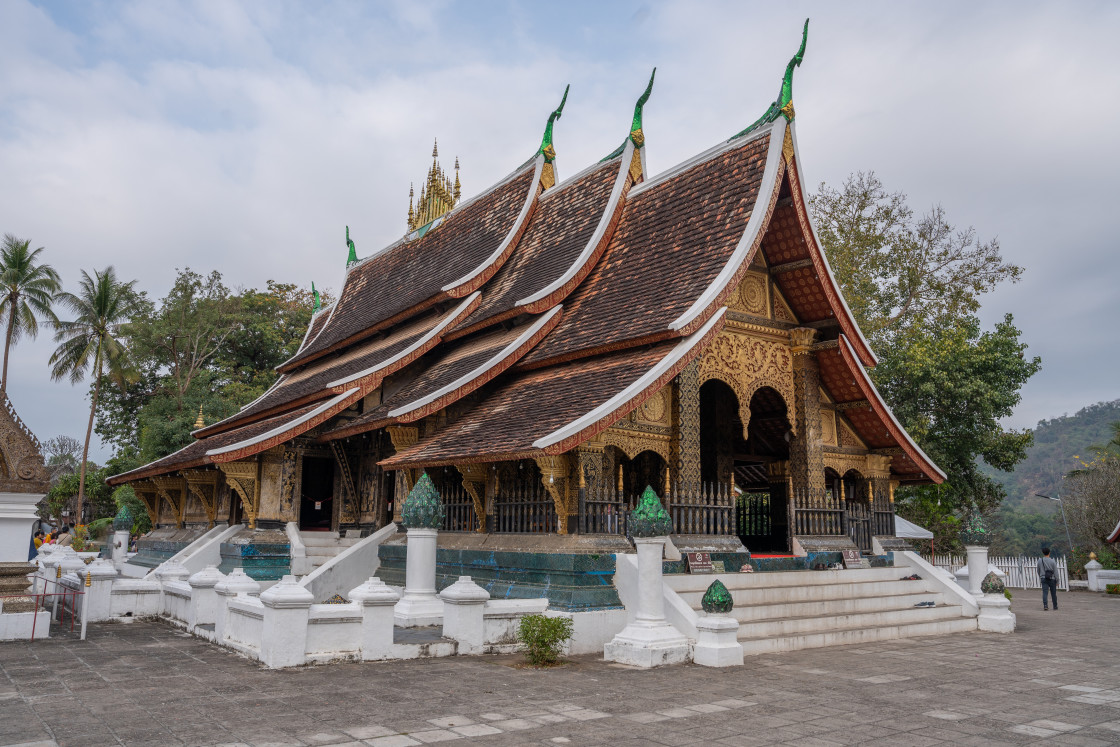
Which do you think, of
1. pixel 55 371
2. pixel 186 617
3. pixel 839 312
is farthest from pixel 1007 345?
pixel 55 371

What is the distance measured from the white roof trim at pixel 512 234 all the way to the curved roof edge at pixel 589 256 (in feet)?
6.19

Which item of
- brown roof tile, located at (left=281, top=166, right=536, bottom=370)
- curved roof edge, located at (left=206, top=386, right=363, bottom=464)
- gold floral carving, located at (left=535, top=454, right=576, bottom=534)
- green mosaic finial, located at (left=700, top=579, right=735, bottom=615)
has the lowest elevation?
green mosaic finial, located at (left=700, top=579, right=735, bottom=615)

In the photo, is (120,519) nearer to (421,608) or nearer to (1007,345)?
(421,608)

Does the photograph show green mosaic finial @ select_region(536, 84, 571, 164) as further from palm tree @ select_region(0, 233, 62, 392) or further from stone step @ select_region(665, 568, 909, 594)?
palm tree @ select_region(0, 233, 62, 392)

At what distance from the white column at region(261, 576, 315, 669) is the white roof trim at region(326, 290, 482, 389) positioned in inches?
213

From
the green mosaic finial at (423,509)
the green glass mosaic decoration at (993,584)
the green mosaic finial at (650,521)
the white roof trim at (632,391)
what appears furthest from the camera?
the green glass mosaic decoration at (993,584)

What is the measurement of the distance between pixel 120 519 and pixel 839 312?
14479mm

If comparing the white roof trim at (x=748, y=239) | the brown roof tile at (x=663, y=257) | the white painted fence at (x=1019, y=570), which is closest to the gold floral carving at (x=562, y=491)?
the brown roof tile at (x=663, y=257)

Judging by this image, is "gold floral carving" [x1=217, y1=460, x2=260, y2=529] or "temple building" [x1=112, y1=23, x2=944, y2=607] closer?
"temple building" [x1=112, y1=23, x2=944, y2=607]

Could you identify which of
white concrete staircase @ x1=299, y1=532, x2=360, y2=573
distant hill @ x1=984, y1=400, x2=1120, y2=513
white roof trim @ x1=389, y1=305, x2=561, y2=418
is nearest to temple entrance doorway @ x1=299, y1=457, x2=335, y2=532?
white concrete staircase @ x1=299, y1=532, x2=360, y2=573

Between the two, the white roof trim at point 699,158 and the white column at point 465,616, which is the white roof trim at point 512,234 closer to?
the white roof trim at point 699,158

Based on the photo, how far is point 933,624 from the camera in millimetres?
10039

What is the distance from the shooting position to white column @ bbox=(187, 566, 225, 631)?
9281 mm

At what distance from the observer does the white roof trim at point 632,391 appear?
8211 millimetres
